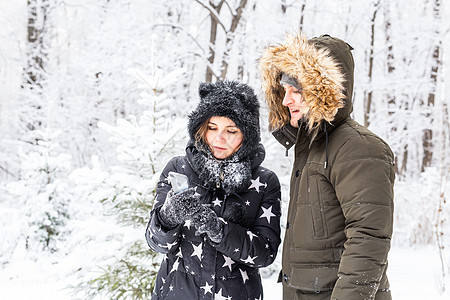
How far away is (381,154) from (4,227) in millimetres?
7251

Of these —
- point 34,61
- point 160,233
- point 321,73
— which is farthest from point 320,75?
point 34,61

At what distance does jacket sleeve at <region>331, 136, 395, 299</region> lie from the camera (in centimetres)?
158

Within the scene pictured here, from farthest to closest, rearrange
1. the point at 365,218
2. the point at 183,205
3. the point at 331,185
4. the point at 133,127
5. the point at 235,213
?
the point at 133,127
the point at 235,213
the point at 183,205
the point at 331,185
the point at 365,218

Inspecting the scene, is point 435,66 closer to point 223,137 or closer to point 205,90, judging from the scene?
point 205,90

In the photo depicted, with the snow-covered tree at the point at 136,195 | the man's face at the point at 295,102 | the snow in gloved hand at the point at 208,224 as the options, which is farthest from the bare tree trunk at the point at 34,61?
the man's face at the point at 295,102

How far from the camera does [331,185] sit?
1786 millimetres

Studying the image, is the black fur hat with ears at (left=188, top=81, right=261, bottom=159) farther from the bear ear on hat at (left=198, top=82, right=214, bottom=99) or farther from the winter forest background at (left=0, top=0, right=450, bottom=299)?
the winter forest background at (left=0, top=0, right=450, bottom=299)

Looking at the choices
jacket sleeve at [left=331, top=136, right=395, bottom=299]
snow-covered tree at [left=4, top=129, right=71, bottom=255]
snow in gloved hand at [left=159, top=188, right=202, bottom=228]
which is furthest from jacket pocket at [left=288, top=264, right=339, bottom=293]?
snow-covered tree at [left=4, top=129, right=71, bottom=255]

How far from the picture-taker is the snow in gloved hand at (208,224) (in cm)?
195

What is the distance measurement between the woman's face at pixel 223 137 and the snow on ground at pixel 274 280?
7.38 feet

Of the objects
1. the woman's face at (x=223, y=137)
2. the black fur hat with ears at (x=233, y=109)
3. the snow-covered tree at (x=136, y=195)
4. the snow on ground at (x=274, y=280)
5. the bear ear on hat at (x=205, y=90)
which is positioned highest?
the bear ear on hat at (x=205, y=90)

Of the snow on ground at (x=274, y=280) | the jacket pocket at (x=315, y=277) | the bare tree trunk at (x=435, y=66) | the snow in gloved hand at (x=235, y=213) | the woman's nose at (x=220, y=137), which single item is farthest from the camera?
the bare tree trunk at (x=435, y=66)

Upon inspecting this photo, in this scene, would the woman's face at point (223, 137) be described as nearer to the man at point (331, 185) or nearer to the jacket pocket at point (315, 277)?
the man at point (331, 185)

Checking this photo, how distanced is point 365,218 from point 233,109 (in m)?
1.00
